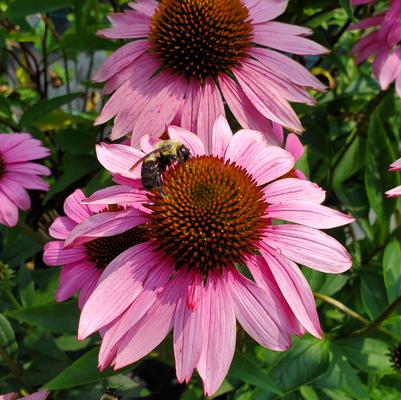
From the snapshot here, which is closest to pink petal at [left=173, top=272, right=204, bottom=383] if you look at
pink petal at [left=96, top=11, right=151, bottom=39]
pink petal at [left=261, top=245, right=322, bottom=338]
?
pink petal at [left=261, top=245, right=322, bottom=338]

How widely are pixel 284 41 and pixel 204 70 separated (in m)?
0.17

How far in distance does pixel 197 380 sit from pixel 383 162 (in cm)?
71

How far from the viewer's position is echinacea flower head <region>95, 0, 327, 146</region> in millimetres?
833

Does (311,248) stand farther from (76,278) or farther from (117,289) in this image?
(76,278)

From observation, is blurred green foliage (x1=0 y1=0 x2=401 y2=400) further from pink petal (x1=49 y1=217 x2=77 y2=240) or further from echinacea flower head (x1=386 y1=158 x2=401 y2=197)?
echinacea flower head (x1=386 y1=158 x2=401 y2=197)

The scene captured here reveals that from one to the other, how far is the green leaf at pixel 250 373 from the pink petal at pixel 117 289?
215 mm

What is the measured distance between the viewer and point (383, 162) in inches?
45.0

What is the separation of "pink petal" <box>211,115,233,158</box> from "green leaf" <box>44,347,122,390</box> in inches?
14.6

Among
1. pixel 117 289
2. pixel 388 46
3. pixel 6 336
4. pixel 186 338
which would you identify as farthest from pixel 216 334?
pixel 388 46

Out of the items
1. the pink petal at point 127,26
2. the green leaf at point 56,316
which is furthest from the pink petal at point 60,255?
the pink petal at point 127,26

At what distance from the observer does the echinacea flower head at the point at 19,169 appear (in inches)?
38.9

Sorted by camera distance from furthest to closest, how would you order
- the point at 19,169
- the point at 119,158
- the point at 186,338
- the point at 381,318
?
the point at 19,169
the point at 381,318
the point at 119,158
the point at 186,338

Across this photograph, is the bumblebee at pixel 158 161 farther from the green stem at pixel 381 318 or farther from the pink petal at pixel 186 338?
the green stem at pixel 381 318

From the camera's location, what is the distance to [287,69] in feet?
2.88
